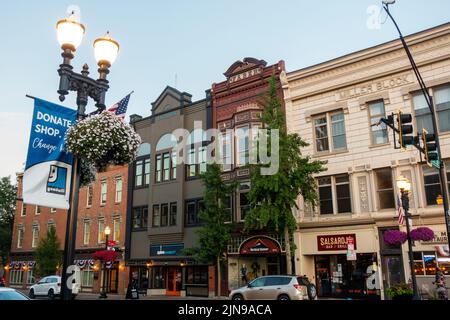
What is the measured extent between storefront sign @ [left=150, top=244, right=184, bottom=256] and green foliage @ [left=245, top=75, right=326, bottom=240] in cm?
992

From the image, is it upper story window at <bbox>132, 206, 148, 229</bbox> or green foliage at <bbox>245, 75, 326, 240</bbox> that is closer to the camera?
green foliage at <bbox>245, 75, 326, 240</bbox>

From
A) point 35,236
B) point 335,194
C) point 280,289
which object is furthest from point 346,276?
point 35,236

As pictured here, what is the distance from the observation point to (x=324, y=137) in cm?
2706

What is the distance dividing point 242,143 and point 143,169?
35.7 ft

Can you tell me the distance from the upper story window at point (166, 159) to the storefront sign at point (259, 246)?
924 cm

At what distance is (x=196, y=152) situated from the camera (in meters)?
33.6

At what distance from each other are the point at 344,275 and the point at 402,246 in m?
3.89

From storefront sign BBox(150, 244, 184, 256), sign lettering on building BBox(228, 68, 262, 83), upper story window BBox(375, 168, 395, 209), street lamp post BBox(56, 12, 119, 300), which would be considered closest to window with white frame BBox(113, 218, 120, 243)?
storefront sign BBox(150, 244, 184, 256)

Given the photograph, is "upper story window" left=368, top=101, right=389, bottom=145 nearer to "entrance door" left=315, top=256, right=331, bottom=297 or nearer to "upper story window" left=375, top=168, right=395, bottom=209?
"upper story window" left=375, top=168, right=395, bottom=209

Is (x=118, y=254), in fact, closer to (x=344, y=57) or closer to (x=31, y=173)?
(x=344, y=57)

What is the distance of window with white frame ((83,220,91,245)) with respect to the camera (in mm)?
40469

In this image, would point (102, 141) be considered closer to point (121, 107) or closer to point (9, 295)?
point (121, 107)

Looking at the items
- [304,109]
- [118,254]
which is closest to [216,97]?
[304,109]

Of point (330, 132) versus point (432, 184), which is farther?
point (330, 132)
